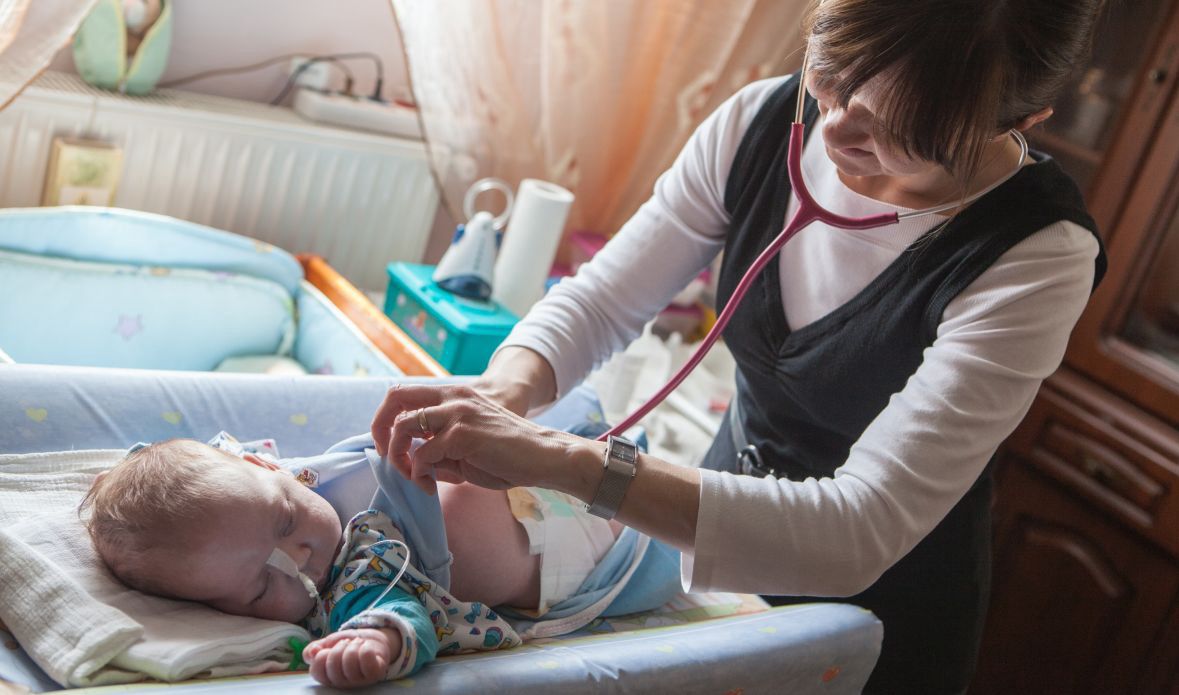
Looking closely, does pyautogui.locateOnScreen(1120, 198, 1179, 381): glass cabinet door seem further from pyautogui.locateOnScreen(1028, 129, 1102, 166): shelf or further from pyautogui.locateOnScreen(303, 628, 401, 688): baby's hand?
pyautogui.locateOnScreen(303, 628, 401, 688): baby's hand

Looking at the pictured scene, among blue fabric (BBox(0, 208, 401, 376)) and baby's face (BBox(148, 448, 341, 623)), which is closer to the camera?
baby's face (BBox(148, 448, 341, 623))

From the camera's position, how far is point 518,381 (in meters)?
1.25

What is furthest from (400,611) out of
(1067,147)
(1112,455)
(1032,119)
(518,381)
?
(1067,147)

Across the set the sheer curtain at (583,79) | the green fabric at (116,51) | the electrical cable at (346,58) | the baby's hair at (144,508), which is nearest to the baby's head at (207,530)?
the baby's hair at (144,508)

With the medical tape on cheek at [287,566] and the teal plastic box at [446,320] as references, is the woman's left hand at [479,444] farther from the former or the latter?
the teal plastic box at [446,320]

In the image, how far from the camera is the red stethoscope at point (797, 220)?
3.72ft

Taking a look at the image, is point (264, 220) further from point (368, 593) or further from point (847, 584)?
point (847, 584)

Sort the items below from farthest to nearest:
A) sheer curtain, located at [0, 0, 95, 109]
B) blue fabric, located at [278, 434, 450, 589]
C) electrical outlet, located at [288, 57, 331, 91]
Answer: electrical outlet, located at [288, 57, 331, 91]
sheer curtain, located at [0, 0, 95, 109]
blue fabric, located at [278, 434, 450, 589]

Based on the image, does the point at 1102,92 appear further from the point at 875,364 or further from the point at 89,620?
the point at 89,620

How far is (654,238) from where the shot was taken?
1363 mm

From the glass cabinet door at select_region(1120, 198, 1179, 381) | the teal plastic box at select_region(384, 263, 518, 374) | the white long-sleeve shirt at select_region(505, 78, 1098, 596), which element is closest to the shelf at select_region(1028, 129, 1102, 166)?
the glass cabinet door at select_region(1120, 198, 1179, 381)

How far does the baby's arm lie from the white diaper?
0.62 ft

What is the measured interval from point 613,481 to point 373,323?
0.93 m

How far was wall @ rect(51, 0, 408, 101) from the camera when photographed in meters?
2.02
